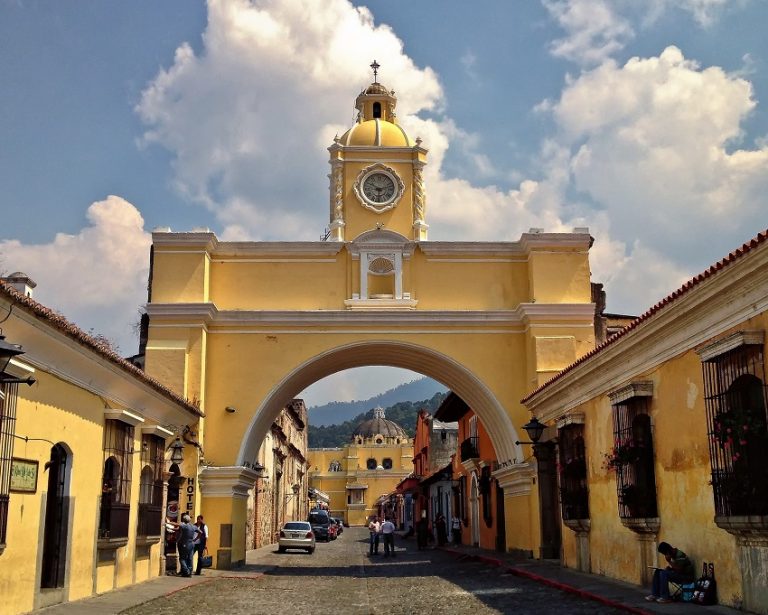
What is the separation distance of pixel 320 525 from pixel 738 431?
115 feet

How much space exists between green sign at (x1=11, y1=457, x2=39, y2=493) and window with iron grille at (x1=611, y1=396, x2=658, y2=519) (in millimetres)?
7761

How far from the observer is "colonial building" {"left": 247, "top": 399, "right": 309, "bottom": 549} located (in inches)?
1272

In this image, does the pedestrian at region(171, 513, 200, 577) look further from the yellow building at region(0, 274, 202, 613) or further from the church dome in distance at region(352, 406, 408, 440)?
the church dome in distance at region(352, 406, 408, 440)

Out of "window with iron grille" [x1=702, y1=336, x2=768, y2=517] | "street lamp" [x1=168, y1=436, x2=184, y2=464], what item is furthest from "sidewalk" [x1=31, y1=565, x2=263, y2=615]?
"window with iron grille" [x1=702, y1=336, x2=768, y2=517]

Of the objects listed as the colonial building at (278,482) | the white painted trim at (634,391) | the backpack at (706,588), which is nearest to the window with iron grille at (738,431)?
the backpack at (706,588)

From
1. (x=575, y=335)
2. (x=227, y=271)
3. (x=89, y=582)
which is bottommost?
(x=89, y=582)

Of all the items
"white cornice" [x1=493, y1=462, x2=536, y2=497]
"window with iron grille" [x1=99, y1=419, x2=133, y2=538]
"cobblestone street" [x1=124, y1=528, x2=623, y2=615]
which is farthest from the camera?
"white cornice" [x1=493, y1=462, x2=536, y2=497]

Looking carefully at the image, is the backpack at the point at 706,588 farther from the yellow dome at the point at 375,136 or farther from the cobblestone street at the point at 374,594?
the yellow dome at the point at 375,136

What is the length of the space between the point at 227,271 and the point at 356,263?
3125mm

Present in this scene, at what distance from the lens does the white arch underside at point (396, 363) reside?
21.7 m

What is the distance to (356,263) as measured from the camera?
22281 mm

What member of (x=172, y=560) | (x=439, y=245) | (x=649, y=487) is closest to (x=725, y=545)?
(x=649, y=487)

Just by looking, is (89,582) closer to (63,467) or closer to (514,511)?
(63,467)

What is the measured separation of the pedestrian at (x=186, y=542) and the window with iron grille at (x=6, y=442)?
7340 mm
